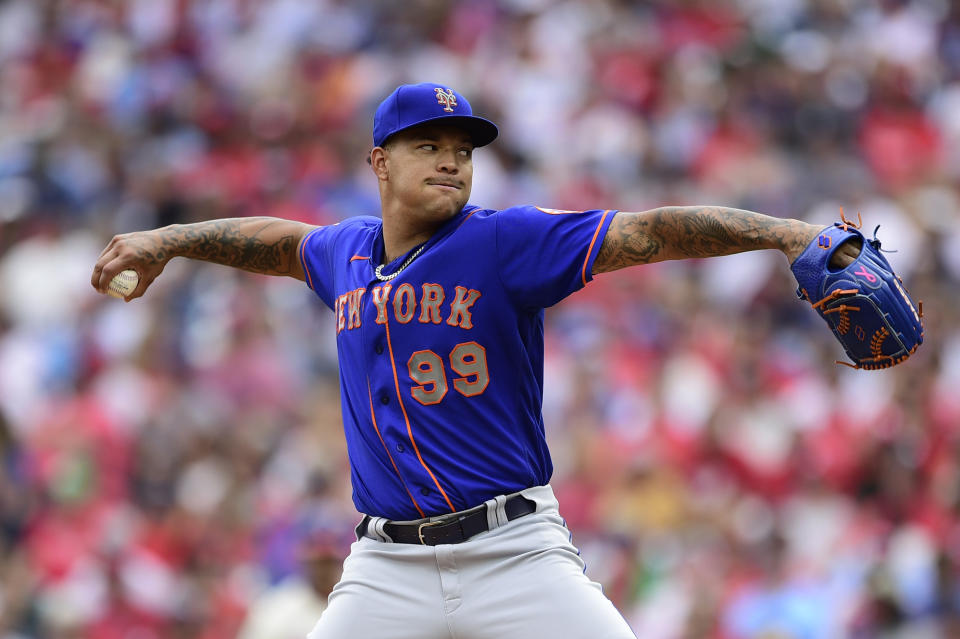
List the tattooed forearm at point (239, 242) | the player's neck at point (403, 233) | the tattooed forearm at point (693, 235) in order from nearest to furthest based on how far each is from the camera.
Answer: the tattooed forearm at point (693, 235), the player's neck at point (403, 233), the tattooed forearm at point (239, 242)

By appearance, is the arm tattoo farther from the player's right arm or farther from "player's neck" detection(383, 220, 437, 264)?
"player's neck" detection(383, 220, 437, 264)

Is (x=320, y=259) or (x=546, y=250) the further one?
(x=320, y=259)

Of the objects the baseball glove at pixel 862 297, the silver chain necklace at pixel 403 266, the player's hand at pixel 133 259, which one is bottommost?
the baseball glove at pixel 862 297

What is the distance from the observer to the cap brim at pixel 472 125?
3896mm

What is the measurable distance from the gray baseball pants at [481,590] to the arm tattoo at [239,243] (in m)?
1.12

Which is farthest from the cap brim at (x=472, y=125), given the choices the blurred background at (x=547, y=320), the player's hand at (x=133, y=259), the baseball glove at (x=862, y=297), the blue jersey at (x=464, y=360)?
the blurred background at (x=547, y=320)

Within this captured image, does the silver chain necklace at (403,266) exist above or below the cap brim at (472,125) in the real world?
below

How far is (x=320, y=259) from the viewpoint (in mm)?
4340

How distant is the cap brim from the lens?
3896mm

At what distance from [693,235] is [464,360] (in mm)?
726

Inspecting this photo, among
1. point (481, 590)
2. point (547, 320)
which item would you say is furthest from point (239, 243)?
point (547, 320)

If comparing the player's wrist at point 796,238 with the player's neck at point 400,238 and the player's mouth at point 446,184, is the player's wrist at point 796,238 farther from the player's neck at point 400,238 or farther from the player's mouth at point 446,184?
the player's neck at point 400,238

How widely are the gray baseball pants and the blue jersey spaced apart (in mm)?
118

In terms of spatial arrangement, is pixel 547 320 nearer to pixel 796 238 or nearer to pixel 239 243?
pixel 239 243
